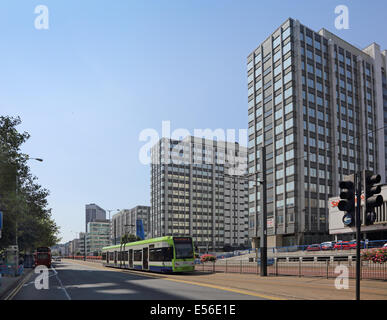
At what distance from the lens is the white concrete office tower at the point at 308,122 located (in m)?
82.6

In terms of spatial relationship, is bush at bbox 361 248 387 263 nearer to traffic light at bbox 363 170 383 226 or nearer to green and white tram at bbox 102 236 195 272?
traffic light at bbox 363 170 383 226

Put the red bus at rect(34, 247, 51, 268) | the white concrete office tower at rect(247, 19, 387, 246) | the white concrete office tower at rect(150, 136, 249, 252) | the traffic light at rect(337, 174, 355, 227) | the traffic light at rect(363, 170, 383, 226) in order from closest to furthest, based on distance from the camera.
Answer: the traffic light at rect(363, 170, 383, 226), the traffic light at rect(337, 174, 355, 227), the red bus at rect(34, 247, 51, 268), the white concrete office tower at rect(247, 19, 387, 246), the white concrete office tower at rect(150, 136, 249, 252)

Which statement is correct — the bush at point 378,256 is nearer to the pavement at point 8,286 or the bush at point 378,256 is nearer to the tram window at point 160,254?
the tram window at point 160,254

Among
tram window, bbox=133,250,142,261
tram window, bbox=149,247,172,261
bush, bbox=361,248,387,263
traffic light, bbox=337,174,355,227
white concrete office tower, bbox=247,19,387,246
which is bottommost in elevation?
tram window, bbox=133,250,142,261

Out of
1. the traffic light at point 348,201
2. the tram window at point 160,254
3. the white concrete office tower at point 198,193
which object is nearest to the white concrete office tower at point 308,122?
the tram window at point 160,254

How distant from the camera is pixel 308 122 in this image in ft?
278

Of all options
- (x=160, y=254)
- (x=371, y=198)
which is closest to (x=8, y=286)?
(x=160, y=254)

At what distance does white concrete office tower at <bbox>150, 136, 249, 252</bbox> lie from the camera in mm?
151875

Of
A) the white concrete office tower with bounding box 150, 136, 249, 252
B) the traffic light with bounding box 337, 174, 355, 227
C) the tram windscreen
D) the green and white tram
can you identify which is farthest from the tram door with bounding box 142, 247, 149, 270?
the white concrete office tower with bounding box 150, 136, 249, 252

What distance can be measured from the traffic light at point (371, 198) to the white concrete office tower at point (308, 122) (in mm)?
71882

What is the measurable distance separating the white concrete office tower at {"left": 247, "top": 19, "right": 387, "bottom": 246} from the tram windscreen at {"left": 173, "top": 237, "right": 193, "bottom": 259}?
52316 mm

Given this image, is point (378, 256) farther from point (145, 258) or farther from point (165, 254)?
point (145, 258)
